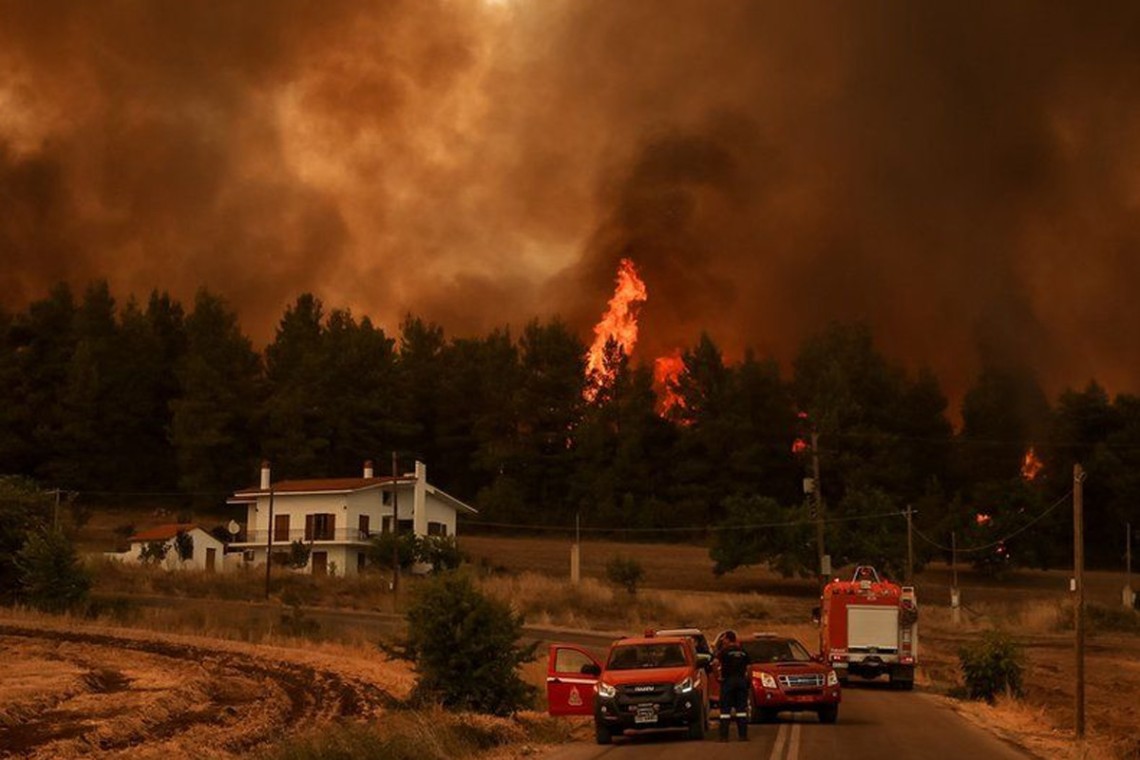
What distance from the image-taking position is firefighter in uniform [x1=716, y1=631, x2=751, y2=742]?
2525cm

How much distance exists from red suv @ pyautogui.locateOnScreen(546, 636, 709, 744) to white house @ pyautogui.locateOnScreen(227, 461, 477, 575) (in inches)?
2419

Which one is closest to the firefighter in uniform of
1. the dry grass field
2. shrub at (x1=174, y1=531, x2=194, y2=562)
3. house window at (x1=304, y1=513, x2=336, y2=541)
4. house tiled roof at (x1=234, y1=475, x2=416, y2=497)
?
the dry grass field

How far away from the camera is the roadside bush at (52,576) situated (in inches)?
2180


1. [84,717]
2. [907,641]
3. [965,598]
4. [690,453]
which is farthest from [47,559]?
[690,453]

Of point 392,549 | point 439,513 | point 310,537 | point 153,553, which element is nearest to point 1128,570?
point 439,513

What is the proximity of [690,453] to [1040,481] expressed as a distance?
97.2 ft

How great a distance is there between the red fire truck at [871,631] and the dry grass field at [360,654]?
1.95 metres

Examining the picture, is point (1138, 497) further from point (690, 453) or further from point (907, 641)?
point (907, 641)

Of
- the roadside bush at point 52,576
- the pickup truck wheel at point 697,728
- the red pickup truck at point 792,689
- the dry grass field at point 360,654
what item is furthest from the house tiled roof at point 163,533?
the pickup truck wheel at point 697,728

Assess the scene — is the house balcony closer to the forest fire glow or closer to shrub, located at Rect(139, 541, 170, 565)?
shrub, located at Rect(139, 541, 170, 565)

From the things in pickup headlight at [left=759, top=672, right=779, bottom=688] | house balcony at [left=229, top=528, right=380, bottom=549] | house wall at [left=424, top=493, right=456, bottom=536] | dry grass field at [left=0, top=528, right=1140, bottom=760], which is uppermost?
house wall at [left=424, top=493, right=456, bottom=536]

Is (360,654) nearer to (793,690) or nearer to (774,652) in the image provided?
(774,652)

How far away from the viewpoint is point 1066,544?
4414 inches

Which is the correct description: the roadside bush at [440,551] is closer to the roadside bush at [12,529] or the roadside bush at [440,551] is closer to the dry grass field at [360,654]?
the dry grass field at [360,654]
